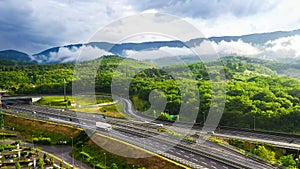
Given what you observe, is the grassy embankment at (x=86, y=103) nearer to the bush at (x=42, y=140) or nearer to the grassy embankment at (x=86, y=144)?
the grassy embankment at (x=86, y=144)

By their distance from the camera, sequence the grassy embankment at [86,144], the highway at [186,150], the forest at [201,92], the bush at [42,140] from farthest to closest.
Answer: the forest at [201,92] < the bush at [42,140] < the grassy embankment at [86,144] < the highway at [186,150]

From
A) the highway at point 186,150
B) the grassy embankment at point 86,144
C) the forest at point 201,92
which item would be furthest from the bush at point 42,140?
the forest at point 201,92

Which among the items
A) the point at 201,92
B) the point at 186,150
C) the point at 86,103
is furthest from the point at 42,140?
the point at 201,92

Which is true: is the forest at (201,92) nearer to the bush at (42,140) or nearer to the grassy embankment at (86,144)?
the grassy embankment at (86,144)

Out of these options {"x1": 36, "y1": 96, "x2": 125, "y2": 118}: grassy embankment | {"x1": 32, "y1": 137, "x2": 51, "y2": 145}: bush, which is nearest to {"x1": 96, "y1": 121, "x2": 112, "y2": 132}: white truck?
{"x1": 32, "y1": 137, "x2": 51, "y2": 145}: bush

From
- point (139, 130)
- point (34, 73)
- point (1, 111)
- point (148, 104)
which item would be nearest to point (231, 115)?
point (139, 130)

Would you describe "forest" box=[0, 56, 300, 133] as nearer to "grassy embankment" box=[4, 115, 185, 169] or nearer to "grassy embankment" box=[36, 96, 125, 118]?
"grassy embankment" box=[36, 96, 125, 118]

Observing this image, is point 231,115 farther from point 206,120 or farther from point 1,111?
point 1,111

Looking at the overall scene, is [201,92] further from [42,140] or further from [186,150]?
[42,140]

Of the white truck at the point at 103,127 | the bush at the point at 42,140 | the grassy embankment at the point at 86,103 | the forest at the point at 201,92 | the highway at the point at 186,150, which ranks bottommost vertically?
the bush at the point at 42,140

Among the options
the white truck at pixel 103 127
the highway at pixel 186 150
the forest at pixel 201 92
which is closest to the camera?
the highway at pixel 186 150

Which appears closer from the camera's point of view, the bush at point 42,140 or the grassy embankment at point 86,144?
the grassy embankment at point 86,144

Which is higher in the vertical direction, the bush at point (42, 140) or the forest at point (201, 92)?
the forest at point (201, 92)
